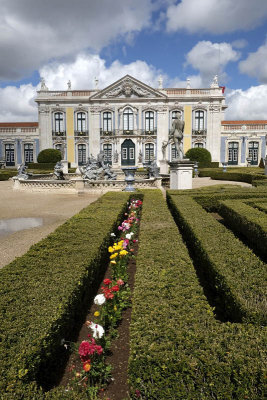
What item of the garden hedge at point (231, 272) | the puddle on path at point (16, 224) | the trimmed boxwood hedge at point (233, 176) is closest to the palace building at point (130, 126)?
the trimmed boxwood hedge at point (233, 176)

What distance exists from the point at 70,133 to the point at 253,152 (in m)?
20.5

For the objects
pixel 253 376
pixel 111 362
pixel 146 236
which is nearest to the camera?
pixel 253 376

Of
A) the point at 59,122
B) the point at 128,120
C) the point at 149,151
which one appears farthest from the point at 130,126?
the point at 59,122

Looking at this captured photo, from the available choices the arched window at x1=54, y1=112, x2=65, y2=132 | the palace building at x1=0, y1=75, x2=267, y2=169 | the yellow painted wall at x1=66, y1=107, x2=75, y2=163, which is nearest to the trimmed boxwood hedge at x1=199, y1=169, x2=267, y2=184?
the palace building at x1=0, y1=75, x2=267, y2=169

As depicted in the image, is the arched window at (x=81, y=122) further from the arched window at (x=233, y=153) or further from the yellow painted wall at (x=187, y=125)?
the arched window at (x=233, y=153)

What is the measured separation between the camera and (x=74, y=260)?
11.0ft

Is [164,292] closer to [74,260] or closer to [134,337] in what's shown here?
[134,337]

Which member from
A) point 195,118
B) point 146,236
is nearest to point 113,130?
point 195,118

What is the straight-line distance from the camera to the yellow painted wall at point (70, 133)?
32.7 meters

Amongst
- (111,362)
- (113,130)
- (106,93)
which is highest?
(106,93)

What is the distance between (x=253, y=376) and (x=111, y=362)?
4.12 feet

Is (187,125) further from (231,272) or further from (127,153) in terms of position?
(231,272)

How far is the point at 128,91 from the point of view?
105 feet

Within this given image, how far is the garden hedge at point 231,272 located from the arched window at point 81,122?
29935 mm
